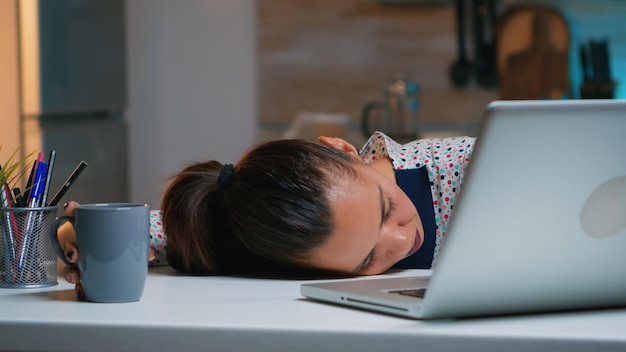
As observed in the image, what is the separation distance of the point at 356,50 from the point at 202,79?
59cm

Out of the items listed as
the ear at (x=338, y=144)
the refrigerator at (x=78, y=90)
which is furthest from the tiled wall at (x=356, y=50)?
the ear at (x=338, y=144)

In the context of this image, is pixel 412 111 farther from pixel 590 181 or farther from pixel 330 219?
pixel 590 181

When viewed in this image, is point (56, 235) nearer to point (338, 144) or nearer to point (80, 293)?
point (80, 293)

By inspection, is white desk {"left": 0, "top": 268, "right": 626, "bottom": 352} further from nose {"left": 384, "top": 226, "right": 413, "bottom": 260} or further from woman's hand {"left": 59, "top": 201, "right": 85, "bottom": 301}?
nose {"left": 384, "top": 226, "right": 413, "bottom": 260}

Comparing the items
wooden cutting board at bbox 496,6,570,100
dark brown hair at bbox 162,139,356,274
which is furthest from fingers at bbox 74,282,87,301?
wooden cutting board at bbox 496,6,570,100

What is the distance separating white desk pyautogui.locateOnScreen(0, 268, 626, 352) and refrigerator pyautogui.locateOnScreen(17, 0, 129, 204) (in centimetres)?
157

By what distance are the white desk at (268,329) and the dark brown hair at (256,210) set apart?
20 cm

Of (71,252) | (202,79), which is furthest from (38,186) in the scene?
(202,79)

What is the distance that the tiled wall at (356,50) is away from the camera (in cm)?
337

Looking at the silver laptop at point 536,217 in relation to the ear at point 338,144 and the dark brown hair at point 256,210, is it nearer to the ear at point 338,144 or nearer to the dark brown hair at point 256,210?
the dark brown hair at point 256,210

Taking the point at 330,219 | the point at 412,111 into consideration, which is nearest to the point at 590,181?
the point at 330,219

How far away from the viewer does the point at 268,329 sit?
664 millimetres

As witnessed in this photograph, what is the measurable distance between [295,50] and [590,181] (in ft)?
9.36

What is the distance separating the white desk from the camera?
0.63m
